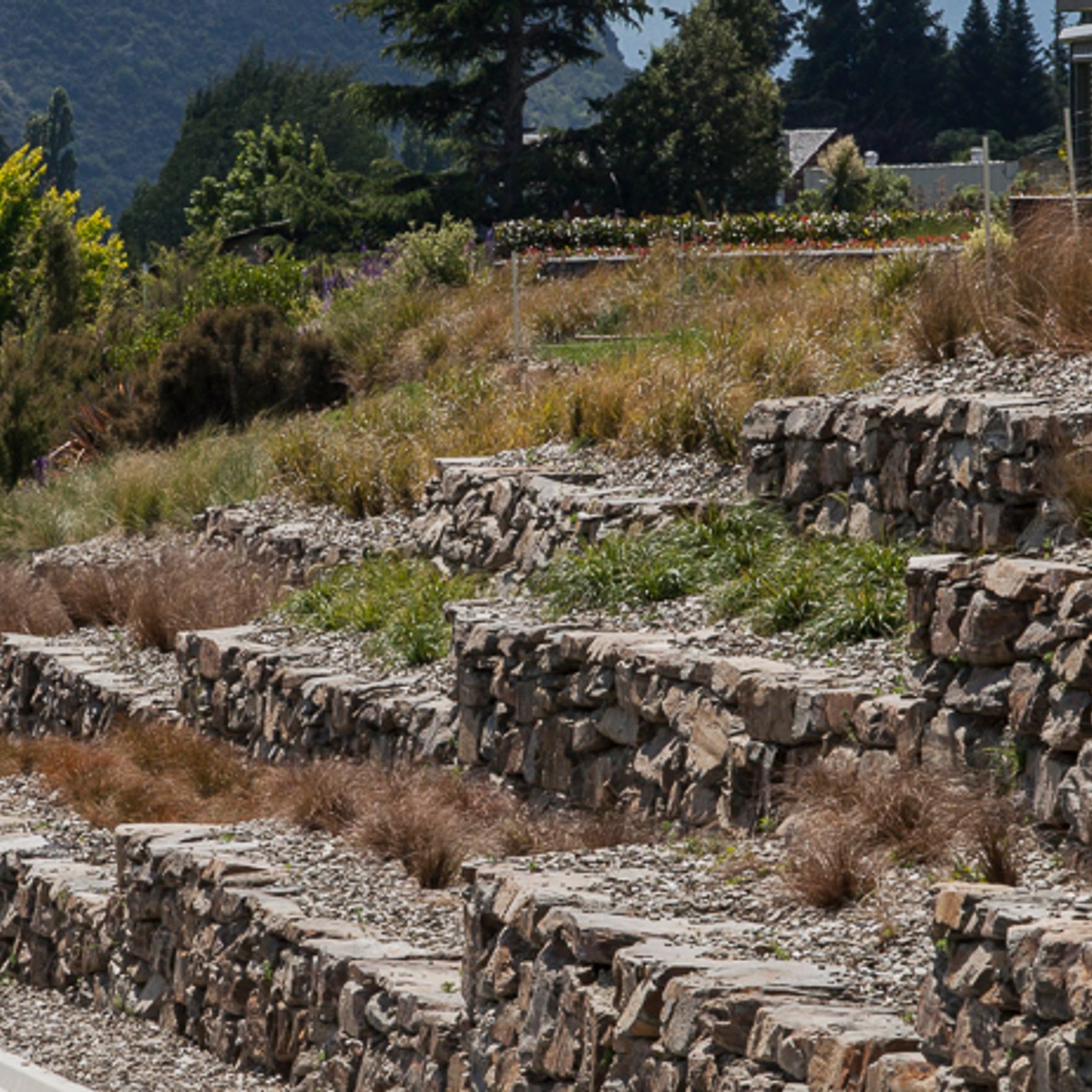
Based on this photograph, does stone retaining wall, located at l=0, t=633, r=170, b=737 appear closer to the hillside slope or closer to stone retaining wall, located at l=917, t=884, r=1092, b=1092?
stone retaining wall, located at l=917, t=884, r=1092, b=1092

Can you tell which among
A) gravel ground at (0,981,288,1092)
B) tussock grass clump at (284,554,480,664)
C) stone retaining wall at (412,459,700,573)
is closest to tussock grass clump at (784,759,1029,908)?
gravel ground at (0,981,288,1092)

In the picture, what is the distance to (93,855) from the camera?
1124 centimetres

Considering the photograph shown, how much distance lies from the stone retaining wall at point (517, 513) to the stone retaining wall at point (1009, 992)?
218 inches

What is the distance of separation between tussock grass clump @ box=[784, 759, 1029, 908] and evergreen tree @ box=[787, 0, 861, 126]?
6781 cm

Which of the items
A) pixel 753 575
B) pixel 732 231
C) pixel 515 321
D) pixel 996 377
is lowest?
pixel 753 575

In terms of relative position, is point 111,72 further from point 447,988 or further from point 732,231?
point 447,988

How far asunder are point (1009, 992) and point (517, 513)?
7363mm

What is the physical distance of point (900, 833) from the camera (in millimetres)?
6168

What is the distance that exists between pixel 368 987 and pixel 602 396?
614 cm

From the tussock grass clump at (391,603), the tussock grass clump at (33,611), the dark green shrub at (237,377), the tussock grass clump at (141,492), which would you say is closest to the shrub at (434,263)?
the dark green shrub at (237,377)

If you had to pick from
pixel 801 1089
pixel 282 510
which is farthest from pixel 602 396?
pixel 801 1089

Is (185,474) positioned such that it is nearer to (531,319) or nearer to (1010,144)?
(531,319)

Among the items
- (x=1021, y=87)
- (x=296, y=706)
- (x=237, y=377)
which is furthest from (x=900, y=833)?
(x=1021, y=87)

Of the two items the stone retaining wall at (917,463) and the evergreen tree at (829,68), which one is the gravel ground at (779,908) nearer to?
the stone retaining wall at (917,463)
